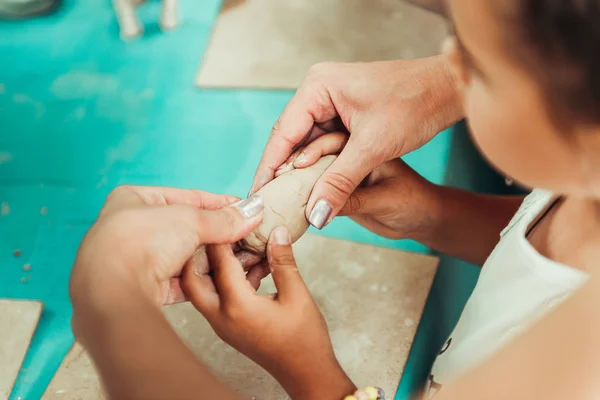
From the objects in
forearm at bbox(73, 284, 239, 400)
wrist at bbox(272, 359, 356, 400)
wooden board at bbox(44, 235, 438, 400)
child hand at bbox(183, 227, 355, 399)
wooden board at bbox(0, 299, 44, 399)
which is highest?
forearm at bbox(73, 284, 239, 400)

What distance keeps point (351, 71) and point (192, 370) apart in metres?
0.62

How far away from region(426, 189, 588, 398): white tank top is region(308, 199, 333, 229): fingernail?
269mm

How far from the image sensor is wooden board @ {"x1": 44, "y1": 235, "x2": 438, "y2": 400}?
102cm

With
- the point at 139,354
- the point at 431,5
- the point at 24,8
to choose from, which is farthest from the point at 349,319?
the point at 24,8

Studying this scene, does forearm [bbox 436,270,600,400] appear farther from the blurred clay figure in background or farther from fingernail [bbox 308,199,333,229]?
the blurred clay figure in background

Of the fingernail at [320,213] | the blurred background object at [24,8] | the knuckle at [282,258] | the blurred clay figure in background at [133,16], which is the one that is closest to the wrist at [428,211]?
the fingernail at [320,213]

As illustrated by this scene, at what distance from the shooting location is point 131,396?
23.3 inches

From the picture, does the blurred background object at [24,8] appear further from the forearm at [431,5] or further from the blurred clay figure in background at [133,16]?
the forearm at [431,5]

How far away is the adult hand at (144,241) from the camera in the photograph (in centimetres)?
68

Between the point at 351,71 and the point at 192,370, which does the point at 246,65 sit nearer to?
the point at 351,71

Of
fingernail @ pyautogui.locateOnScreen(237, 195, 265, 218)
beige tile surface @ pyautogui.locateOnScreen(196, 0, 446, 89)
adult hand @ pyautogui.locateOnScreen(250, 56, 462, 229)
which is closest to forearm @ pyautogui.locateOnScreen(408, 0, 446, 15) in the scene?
beige tile surface @ pyautogui.locateOnScreen(196, 0, 446, 89)

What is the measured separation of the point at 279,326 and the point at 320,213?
9.0 inches

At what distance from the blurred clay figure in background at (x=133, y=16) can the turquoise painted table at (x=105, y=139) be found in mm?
30

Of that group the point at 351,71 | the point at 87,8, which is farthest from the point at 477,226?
the point at 87,8
